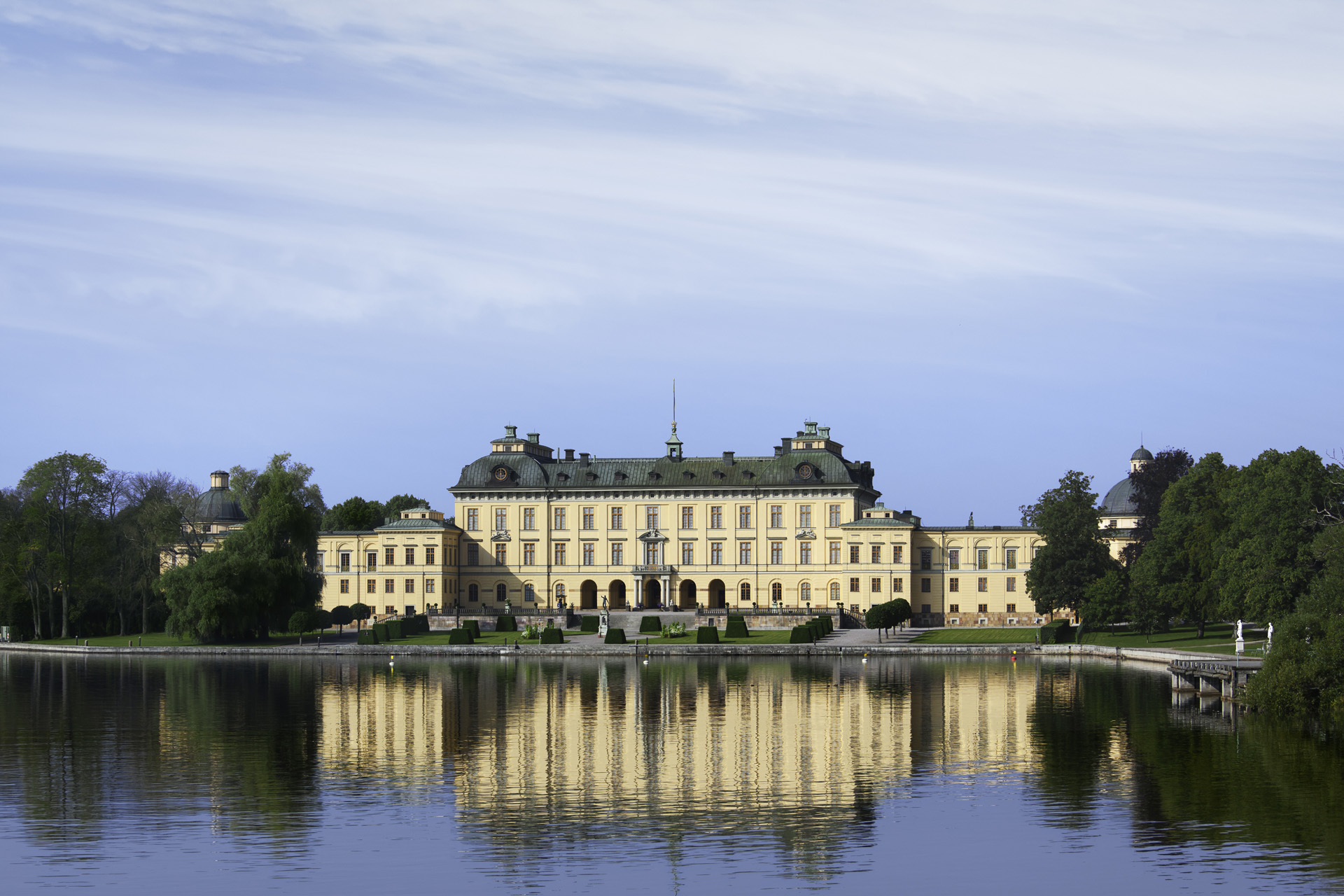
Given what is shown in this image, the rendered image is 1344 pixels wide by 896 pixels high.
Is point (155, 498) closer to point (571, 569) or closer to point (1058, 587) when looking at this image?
point (571, 569)

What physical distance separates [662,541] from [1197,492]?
44.3 meters

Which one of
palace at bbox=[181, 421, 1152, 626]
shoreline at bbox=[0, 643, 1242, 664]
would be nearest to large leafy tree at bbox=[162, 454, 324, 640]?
shoreline at bbox=[0, 643, 1242, 664]

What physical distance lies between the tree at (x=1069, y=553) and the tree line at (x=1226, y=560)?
0.22 feet

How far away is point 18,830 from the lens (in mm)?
28000

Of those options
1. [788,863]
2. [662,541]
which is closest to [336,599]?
[662,541]

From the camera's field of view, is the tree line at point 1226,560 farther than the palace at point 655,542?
No

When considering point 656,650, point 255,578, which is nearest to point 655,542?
point 656,650

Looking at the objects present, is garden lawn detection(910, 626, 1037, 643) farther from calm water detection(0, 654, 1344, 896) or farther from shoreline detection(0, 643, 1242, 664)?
calm water detection(0, 654, 1344, 896)

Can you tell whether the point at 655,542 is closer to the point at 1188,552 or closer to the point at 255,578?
the point at 255,578

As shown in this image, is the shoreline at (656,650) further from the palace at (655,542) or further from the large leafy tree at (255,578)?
the palace at (655,542)

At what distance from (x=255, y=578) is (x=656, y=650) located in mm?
24541

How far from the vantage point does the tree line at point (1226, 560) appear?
46031mm

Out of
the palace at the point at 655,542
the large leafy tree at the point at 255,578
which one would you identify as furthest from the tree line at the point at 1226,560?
the large leafy tree at the point at 255,578

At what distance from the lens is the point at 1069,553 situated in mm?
90312
